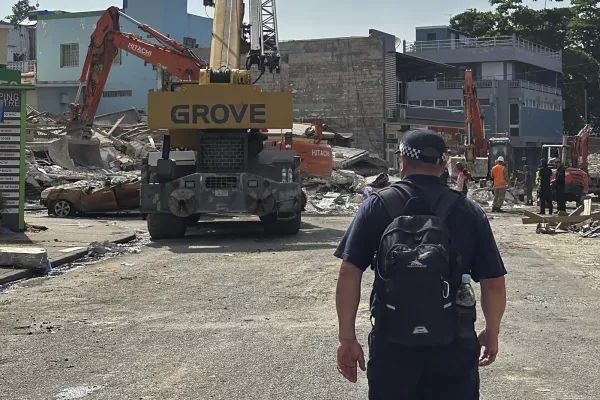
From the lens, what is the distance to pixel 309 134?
1346 inches

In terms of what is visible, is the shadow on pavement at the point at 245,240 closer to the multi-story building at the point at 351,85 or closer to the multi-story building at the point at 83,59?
the multi-story building at the point at 351,85

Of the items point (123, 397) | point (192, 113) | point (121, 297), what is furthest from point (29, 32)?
point (123, 397)

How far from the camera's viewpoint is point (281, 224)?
711 inches

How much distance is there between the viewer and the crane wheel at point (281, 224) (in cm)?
1792

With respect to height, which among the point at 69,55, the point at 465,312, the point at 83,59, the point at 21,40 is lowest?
the point at 465,312

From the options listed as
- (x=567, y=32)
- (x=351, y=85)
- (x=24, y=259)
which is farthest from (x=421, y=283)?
(x=567, y=32)

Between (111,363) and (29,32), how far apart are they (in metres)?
66.5

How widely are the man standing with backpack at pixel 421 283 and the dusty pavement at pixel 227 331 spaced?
2.16 m

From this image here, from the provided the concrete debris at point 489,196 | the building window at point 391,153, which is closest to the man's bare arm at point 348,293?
the concrete debris at point 489,196

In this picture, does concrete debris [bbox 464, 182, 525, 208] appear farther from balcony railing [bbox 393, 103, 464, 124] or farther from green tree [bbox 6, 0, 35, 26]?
green tree [bbox 6, 0, 35, 26]

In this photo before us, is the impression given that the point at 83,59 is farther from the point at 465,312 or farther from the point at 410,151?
the point at 465,312

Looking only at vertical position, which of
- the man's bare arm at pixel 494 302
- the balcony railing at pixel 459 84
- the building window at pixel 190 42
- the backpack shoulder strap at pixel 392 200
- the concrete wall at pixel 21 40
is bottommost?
the man's bare arm at pixel 494 302

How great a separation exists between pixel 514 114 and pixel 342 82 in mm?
18448

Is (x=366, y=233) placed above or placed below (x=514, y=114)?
below
